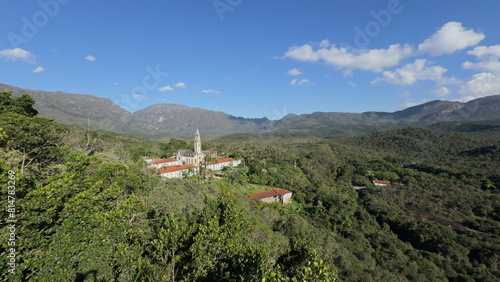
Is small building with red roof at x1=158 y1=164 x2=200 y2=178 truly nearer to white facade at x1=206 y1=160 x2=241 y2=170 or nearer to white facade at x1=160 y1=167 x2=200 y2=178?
white facade at x1=160 y1=167 x2=200 y2=178

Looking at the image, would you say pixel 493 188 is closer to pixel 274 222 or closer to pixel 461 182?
pixel 461 182

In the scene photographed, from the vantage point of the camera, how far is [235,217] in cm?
1194

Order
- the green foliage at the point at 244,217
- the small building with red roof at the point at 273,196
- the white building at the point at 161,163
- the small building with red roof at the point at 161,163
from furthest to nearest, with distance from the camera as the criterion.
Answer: the small building with red roof at the point at 161,163 < the white building at the point at 161,163 < the small building with red roof at the point at 273,196 < the green foliage at the point at 244,217

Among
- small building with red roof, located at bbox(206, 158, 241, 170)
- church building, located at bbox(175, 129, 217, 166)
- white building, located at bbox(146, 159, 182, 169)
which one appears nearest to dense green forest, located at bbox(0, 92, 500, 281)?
small building with red roof, located at bbox(206, 158, 241, 170)

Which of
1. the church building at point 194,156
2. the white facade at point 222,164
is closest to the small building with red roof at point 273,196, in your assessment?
the white facade at point 222,164

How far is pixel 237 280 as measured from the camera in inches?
301

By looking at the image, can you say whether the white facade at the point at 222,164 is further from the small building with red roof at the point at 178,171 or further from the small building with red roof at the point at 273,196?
the small building with red roof at the point at 273,196

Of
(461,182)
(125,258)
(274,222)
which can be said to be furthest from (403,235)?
(125,258)

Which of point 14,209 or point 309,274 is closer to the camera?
point 309,274

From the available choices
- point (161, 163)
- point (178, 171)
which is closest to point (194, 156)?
point (161, 163)

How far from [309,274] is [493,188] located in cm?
7720

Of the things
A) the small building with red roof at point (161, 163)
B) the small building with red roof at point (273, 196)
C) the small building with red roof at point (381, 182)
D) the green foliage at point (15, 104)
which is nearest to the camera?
the green foliage at point (15, 104)

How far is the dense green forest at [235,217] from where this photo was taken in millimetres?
8250

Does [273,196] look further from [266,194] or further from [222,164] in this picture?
[222,164]
